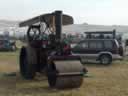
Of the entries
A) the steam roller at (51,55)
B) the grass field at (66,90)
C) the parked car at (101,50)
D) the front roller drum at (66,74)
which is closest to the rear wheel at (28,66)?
the steam roller at (51,55)

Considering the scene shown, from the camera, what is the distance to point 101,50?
772 inches

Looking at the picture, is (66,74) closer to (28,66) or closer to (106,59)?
(28,66)

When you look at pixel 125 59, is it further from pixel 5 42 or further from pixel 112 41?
pixel 5 42

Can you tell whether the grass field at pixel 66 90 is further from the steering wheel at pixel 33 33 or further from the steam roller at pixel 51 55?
the steering wheel at pixel 33 33

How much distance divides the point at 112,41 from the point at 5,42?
16.1 meters

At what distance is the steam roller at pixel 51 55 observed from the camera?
34.1ft

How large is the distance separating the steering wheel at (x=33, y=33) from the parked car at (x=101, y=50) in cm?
624

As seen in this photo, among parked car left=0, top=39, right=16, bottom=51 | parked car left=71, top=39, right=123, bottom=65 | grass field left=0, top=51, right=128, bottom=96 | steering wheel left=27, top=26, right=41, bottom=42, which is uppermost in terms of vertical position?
steering wheel left=27, top=26, right=41, bottom=42

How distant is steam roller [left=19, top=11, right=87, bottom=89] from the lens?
10398mm

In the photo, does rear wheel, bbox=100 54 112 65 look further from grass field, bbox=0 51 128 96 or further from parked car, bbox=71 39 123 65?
grass field, bbox=0 51 128 96

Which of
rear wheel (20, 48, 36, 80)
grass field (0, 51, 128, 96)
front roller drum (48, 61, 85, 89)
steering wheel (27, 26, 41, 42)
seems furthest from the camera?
steering wheel (27, 26, 41, 42)

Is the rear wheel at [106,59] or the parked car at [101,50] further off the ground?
the parked car at [101,50]

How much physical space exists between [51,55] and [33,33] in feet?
9.29

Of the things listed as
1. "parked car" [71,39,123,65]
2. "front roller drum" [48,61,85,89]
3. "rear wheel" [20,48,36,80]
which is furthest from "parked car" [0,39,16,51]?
"front roller drum" [48,61,85,89]
